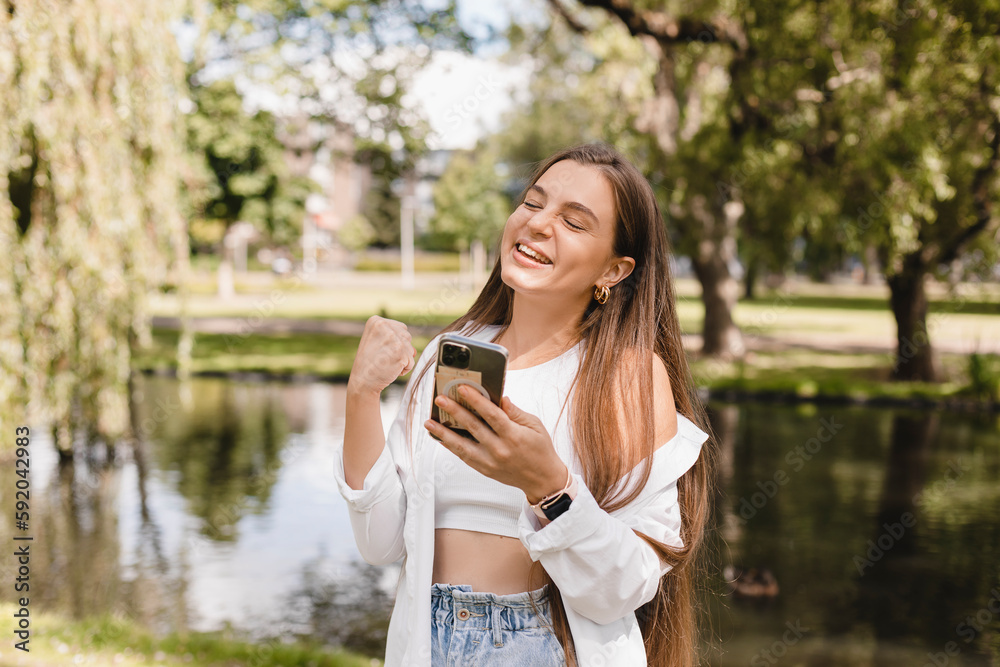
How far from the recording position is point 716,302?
18.4 m

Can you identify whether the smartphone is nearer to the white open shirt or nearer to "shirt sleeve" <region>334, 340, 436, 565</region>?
the white open shirt

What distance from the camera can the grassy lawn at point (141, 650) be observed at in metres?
4.53

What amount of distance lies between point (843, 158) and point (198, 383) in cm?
1153

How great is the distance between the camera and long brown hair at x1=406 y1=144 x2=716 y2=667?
1.75 m

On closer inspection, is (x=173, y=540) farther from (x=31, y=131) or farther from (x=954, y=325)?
(x=954, y=325)

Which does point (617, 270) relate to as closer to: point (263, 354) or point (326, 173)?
point (263, 354)

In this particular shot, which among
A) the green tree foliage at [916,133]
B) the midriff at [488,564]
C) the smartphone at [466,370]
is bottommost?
Result: the midriff at [488,564]

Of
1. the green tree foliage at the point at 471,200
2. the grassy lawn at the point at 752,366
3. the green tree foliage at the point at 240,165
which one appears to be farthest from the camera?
the green tree foliage at the point at 471,200

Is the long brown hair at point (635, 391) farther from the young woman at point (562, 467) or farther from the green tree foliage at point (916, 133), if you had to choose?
the green tree foliage at point (916, 133)

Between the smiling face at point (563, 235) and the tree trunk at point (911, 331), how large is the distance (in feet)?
47.4

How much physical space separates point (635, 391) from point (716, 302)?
17.2 m

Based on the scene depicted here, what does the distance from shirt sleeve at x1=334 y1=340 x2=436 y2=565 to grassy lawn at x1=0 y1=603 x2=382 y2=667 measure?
302 centimetres

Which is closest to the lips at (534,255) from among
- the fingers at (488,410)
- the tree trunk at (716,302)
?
the fingers at (488,410)

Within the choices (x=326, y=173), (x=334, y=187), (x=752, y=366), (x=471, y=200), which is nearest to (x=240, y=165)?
(x=752, y=366)
